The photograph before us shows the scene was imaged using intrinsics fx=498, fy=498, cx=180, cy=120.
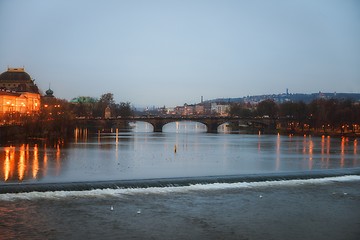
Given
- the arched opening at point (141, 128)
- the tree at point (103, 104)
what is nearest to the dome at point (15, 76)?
the tree at point (103, 104)

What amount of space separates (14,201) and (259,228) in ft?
28.4

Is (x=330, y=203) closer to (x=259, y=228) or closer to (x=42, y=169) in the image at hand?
(x=259, y=228)

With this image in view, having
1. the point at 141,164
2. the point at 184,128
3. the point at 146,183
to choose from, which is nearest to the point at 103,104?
the point at 184,128

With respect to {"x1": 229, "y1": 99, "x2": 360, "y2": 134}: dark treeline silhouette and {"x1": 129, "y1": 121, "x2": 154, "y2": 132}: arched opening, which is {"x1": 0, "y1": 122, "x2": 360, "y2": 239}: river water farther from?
{"x1": 129, "y1": 121, "x2": 154, "y2": 132}: arched opening

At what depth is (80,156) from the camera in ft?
111

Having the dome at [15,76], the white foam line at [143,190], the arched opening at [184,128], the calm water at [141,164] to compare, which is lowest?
the arched opening at [184,128]

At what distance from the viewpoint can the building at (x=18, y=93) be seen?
81.5 m

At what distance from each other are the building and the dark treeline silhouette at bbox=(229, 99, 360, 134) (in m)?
45.7

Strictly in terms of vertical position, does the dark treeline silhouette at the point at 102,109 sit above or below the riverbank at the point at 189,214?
above

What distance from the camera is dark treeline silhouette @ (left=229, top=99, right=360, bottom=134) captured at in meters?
72.8

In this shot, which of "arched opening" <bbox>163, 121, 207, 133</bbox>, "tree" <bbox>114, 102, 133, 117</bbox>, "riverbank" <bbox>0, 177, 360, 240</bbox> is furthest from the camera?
"tree" <bbox>114, 102, 133, 117</bbox>

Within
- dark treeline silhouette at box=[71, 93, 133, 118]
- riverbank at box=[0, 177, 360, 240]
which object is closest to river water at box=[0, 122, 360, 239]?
riverbank at box=[0, 177, 360, 240]

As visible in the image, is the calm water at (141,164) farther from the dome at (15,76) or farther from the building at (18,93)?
the dome at (15,76)

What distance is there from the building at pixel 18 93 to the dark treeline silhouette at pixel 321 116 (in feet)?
150
